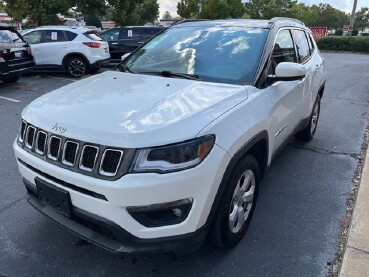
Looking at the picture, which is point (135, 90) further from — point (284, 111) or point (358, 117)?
point (358, 117)

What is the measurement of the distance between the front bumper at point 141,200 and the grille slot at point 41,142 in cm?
13

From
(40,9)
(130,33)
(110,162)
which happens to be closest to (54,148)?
(110,162)

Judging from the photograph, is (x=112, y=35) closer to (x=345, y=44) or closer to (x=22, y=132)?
(x=22, y=132)

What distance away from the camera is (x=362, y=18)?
7719cm

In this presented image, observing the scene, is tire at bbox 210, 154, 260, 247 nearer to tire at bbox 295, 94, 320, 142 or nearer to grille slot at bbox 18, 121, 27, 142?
grille slot at bbox 18, 121, 27, 142

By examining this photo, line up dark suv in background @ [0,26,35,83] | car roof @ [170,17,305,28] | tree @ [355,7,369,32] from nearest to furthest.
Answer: car roof @ [170,17,305,28], dark suv in background @ [0,26,35,83], tree @ [355,7,369,32]

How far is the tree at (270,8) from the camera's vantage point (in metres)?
48.1

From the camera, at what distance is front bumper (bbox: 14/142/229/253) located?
2137 mm

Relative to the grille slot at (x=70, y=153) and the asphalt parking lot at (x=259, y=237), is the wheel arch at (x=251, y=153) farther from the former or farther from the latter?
the grille slot at (x=70, y=153)

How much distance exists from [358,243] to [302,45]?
8.90 ft

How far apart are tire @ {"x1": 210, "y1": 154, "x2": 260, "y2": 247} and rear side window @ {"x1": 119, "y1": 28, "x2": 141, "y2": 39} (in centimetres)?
1195

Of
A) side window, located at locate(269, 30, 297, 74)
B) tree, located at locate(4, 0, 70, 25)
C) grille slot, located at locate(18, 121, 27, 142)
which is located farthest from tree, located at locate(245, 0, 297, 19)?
grille slot, located at locate(18, 121, 27, 142)

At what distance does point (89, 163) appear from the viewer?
225 cm

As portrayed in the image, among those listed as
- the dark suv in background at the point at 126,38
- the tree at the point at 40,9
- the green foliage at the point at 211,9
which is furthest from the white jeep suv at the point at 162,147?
the green foliage at the point at 211,9
